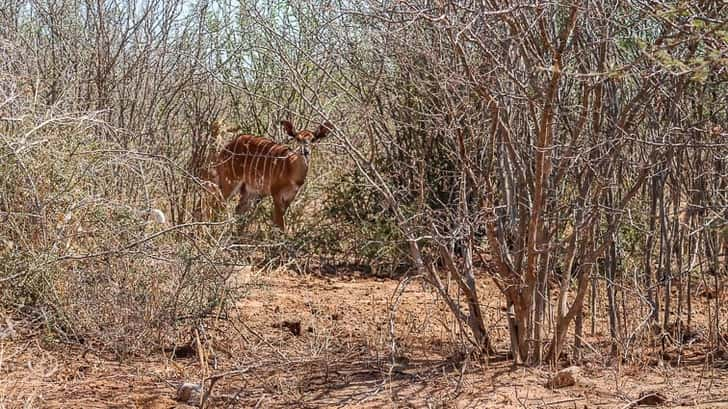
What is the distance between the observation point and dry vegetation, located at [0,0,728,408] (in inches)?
197

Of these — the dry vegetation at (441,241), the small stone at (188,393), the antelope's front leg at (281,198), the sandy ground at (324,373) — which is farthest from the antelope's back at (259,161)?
the small stone at (188,393)

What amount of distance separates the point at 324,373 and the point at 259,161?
472 centimetres

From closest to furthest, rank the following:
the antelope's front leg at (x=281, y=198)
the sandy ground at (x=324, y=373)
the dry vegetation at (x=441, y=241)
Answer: the dry vegetation at (x=441, y=241) < the sandy ground at (x=324, y=373) < the antelope's front leg at (x=281, y=198)

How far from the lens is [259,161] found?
1016 centimetres

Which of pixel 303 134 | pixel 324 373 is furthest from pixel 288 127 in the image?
pixel 324 373

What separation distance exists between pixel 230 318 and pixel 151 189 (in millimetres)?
1608

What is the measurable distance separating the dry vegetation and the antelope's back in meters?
1.79

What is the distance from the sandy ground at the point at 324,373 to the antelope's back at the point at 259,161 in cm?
309

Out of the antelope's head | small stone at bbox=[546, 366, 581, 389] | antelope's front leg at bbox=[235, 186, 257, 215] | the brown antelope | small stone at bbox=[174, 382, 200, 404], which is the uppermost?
the antelope's head

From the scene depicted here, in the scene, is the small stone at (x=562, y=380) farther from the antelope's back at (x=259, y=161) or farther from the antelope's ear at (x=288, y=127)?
the antelope's back at (x=259, y=161)

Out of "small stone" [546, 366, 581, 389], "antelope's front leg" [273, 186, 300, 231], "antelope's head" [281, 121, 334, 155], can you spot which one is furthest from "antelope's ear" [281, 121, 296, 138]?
"small stone" [546, 366, 581, 389]

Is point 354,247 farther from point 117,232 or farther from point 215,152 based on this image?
point 117,232

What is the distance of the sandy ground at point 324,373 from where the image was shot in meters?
5.12

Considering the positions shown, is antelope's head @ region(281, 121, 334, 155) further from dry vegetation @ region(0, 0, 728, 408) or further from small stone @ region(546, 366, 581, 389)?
small stone @ region(546, 366, 581, 389)
